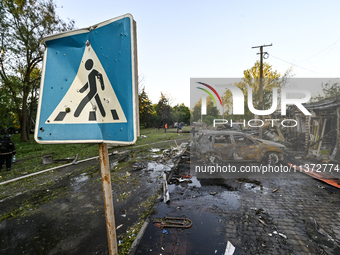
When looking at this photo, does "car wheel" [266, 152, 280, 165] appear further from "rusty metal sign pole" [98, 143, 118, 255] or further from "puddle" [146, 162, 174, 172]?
"rusty metal sign pole" [98, 143, 118, 255]

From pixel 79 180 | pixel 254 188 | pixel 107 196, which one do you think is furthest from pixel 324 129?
pixel 79 180

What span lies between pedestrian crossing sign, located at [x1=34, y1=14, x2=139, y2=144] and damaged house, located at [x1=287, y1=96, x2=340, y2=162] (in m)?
11.3

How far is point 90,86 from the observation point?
1.32 meters

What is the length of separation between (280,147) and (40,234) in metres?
9.54

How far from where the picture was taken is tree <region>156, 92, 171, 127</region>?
38.3 metres

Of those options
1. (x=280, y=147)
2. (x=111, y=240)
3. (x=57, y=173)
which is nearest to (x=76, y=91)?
(x=111, y=240)

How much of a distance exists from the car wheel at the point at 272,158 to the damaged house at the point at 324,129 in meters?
2.90

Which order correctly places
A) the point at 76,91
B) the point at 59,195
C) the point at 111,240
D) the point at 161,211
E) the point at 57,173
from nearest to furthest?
the point at 76,91, the point at 111,240, the point at 161,211, the point at 59,195, the point at 57,173

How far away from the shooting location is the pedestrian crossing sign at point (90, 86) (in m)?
1.25

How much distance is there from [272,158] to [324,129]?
4458 millimetres

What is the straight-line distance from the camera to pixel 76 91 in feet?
4.31

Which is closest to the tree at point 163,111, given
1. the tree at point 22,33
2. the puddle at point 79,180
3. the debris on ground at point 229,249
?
the tree at point 22,33

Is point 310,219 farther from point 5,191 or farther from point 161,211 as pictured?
point 5,191

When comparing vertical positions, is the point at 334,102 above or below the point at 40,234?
above
